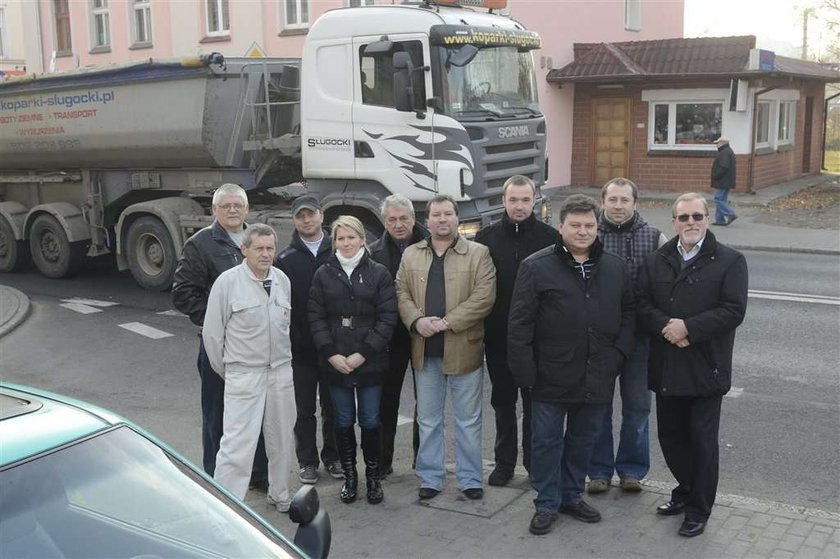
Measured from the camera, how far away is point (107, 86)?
40.9 feet

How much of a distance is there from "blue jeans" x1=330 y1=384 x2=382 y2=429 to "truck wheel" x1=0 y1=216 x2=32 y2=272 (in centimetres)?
1040

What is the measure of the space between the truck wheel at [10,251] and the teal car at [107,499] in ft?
40.1

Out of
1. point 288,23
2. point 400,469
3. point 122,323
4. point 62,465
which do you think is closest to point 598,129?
point 288,23

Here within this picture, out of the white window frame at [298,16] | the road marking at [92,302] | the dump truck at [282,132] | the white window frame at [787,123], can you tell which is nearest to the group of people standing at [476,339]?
the dump truck at [282,132]

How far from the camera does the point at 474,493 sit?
5.69m

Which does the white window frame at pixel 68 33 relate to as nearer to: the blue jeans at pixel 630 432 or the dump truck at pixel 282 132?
the dump truck at pixel 282 132

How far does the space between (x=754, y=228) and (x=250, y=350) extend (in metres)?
15.7

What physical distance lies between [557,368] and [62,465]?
2916 mm

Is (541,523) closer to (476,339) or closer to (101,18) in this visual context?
(476,339)

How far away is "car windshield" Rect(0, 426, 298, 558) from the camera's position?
265 cm

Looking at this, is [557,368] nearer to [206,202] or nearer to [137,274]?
[206,202]

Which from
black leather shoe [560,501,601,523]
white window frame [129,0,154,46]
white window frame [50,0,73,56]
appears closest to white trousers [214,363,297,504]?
black leather shoe [560,501,601,523]

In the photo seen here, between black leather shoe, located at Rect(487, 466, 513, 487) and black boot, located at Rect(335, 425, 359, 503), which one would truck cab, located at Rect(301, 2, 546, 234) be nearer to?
black leather shoe, located at Rect(487, 466, 513, 487)

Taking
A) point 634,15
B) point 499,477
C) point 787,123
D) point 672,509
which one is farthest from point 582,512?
point 634,15
